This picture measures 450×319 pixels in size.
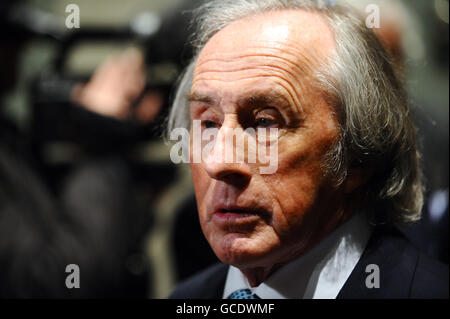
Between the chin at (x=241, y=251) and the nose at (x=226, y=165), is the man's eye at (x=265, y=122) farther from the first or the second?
the chin at (x=241, y=251)

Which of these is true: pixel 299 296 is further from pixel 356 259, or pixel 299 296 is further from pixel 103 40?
pixel 103 40

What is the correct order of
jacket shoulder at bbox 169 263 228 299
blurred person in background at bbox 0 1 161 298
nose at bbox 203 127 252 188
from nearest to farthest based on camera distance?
1. nose at bbox 203 127 252 188
2. jacket shoulder at bbox 169 263 228 299
3. blurred person in background at bbox 0 1 161 298

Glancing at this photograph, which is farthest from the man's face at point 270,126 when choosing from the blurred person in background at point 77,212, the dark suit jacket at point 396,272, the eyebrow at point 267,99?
the blurred person in background at point 77,212

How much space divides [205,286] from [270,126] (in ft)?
1.37

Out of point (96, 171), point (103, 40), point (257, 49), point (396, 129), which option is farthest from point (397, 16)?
point (96, 171)

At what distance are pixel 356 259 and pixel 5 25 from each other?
3.84 feet

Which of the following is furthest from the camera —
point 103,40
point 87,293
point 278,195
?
point 103,40

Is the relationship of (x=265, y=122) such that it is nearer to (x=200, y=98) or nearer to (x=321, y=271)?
(x=200, y=98)

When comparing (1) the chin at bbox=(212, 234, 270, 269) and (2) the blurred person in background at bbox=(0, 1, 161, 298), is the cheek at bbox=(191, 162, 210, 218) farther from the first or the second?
(2) the blurred person in background at bbox=(0, 1, 161, 298)

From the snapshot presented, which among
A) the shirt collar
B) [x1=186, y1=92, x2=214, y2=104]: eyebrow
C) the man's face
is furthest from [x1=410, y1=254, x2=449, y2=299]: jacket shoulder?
[x1=186, y1=92, x2=214, y2=104]: eyebrow

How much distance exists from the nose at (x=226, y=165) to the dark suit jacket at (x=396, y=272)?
0.27m

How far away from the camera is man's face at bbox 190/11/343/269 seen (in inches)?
33.7

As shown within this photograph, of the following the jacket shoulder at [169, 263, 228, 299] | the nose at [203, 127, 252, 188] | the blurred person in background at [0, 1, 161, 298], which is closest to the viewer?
the nose at [203, 127, 252, 188]

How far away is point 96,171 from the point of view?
1485 millimetres
